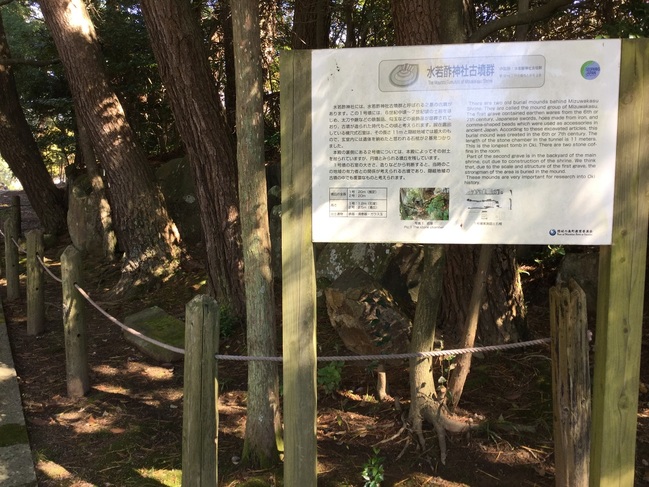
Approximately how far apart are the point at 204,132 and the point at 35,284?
2656mm

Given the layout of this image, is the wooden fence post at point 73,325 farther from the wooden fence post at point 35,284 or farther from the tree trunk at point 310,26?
the tree trunk at point 310,26

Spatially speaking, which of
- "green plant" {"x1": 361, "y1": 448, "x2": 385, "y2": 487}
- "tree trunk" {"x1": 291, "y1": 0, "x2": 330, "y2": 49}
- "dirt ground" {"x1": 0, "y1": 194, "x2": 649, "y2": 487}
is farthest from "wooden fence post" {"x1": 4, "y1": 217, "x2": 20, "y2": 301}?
"green plant" {"x1": 361, "y1": 448, "x2": 385, "y2": 487}

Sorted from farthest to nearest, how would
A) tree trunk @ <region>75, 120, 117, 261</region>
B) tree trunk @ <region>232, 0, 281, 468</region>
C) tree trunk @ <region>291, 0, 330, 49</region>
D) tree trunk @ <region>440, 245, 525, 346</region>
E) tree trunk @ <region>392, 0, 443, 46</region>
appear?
tree trunk @ <region>75, 120, 117, 261</region> < tree trunk @ <region>291, 0, 330, 49</region> < tree trunk @ <region>440, 245, 525, 346</region> < tree trunk @ <region>392, 0, 443, 46</region> < tree trunk @ <region>232, 0, 281, 468</region>

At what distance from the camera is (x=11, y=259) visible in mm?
7809

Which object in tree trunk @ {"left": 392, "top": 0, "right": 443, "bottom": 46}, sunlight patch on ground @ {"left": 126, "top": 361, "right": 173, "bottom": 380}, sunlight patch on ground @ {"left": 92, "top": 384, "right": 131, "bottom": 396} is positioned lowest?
sunlight patch on ground @ {"left": 92, "top": 384, "right": 131, "bottom": 396}

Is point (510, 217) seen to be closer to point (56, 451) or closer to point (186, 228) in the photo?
point (56, 451)

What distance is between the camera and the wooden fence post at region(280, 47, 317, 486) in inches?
101

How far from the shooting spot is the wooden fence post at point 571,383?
8.64 feet

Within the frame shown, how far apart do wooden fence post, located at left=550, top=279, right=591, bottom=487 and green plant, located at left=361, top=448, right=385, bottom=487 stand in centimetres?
97

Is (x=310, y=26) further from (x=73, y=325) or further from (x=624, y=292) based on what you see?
(x=624, y=292)

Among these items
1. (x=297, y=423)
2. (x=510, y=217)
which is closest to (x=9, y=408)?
(x=297, y=423)

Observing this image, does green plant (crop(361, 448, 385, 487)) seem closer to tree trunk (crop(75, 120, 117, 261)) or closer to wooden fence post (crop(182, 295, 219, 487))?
wooden fence post (crop(182, 295, 219, 487))

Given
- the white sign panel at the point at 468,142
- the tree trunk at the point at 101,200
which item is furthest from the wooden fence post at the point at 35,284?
the white sign panel at the point at 468,142

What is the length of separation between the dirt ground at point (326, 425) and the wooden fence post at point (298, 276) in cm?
74
